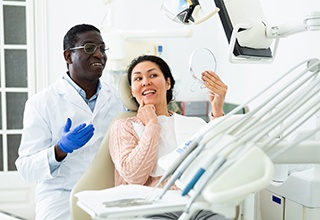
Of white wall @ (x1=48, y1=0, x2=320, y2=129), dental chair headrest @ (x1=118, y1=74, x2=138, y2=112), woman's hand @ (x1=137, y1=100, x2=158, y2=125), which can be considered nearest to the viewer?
woman's hand @ (x1=137, y1=100, x2=158, y2=125)

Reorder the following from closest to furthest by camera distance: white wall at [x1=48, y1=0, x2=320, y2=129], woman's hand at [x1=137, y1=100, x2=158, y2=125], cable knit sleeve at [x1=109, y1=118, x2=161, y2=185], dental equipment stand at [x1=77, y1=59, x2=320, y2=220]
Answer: dental equipment stand at [x1=77, y1=59, x2=320, y2=220]
cable knit sleeve at [x1=109, y1=118, x2=161, y2=185]
woman's hand at [x1=137, y1=100, x2=158, y2=125]
white wall at [x1=48, y1=0, x2=320, y2=129]

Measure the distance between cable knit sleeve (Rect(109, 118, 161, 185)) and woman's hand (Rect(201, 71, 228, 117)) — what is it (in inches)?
11.3

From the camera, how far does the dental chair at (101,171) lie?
1640 millimetres

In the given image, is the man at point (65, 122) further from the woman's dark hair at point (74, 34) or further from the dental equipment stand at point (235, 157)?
the dental equipment stand at point (235, 157)

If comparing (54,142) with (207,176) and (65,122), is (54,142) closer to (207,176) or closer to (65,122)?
(65,122)

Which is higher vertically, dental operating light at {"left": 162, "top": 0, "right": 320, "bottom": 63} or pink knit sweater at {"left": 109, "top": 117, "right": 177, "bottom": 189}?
dental operating light at {"left": 162, "top": 0, "right": 320, "bottom": 63}

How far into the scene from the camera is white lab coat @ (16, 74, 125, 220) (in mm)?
1848

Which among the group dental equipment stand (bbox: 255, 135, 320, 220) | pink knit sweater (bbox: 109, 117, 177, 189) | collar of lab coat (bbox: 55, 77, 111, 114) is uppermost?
collar of lab coat (bbox: 55, 77, 111, 114)

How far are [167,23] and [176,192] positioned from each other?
2891 mm

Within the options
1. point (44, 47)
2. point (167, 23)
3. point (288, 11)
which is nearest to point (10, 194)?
point (44, 47)

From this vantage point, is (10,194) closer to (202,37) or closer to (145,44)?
(145,44)

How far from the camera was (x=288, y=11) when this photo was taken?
2.54m

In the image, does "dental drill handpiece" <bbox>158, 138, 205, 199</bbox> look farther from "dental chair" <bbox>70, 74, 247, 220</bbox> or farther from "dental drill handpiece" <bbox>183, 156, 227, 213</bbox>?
"dental chair" <bbox>70, 74, 247, 220</bbox>

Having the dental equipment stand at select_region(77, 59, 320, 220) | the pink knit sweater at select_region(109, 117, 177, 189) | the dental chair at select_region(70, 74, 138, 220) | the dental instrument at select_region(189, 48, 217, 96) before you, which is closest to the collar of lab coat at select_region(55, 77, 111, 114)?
the dental chair at select_region(70, 74, 138, 220)
